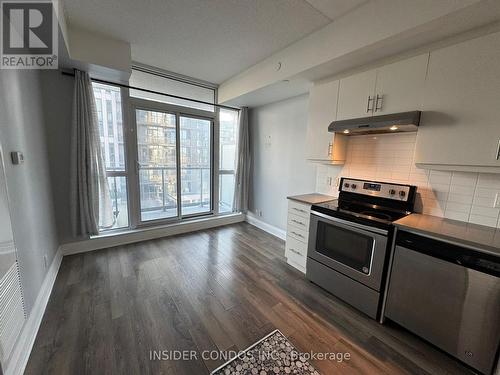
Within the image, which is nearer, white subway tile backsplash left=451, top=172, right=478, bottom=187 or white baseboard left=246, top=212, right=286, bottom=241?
white subway tile backsplash left=451, top=172, right=478, bottom=187

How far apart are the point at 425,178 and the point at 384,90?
92 centimetres

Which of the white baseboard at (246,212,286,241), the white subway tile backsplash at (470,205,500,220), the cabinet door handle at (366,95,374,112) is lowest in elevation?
the white baseboard at (246,212,286,241)

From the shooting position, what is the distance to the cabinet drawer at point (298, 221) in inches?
95.9

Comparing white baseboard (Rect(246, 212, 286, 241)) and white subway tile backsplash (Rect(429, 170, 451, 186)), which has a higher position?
white subway tile backsplash (Rect(429, 170, 451, 186))

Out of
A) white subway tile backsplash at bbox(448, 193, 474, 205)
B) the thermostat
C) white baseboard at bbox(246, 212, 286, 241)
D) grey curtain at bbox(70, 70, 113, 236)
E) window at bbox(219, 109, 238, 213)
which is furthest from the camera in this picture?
window at bbox(219, 109, 238, 213)

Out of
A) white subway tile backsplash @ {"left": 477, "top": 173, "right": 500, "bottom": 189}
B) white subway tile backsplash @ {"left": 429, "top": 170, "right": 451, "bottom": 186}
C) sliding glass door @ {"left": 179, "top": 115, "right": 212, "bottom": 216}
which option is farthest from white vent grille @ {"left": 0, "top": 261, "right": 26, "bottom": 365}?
white subway tile backsplash @ {"left": 477, "top": 173, "right": 500, "bottom": 189}

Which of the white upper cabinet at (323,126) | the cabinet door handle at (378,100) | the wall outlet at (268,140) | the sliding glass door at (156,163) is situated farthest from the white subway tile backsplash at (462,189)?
the sliding glass door at (156,163)

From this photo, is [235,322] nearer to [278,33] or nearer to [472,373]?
[472,373]

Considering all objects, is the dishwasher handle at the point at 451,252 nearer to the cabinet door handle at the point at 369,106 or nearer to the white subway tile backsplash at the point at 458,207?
the white subway tile backsplash at the point at 458,207

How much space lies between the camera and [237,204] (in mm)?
4301

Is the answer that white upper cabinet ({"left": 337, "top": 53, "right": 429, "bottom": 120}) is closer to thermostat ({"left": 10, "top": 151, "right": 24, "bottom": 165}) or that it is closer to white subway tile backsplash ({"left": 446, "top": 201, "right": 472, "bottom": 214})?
white subway tile backsplash ({"left": 446, "top": 201, "right": 472, "bottom": 214})

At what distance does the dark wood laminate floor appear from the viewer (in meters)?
1.41

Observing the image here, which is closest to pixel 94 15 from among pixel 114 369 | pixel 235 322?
pixel 114 369

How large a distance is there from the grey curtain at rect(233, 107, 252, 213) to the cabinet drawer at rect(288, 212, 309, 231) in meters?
1.77
